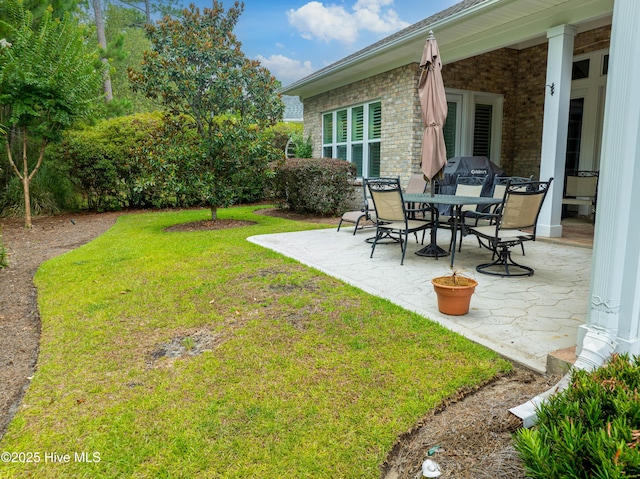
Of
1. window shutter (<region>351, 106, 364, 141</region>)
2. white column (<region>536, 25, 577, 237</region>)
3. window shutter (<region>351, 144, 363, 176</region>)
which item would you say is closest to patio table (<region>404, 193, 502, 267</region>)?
white column (<region>536, 25, 577, 237</region>)

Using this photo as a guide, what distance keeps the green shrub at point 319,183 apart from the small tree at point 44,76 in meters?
4.39

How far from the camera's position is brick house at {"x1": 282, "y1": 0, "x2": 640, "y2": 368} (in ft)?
6.56

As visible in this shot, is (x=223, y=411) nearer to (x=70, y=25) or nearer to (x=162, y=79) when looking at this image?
(x=162, y=79)

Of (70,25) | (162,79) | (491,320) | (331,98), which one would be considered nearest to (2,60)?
(70,25)

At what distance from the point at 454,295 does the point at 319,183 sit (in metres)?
6.30

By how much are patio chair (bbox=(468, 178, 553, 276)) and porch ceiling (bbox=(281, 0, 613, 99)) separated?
2978 mm

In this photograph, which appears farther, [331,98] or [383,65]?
[331,98]

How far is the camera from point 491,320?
3.25 metres

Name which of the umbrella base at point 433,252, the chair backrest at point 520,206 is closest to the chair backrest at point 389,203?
the umbrella base at point 433,252

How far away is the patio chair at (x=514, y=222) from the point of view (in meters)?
4.39

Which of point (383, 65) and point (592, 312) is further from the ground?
point (383, 65)

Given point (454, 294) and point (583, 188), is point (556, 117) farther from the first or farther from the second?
point (454, 294)

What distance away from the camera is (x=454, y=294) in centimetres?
327

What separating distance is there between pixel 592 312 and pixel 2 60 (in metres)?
10.1
